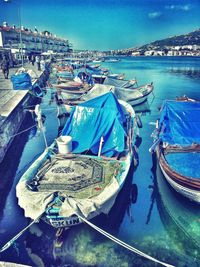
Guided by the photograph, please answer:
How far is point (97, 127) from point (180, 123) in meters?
5.58

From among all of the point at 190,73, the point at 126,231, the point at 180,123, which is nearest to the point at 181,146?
the point at 180,123

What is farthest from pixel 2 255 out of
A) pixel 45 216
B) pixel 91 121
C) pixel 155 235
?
pixel 91 121

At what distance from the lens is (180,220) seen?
40.3 ft

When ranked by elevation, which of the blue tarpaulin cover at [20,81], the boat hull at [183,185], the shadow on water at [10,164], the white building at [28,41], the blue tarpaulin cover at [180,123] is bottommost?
the shadow on water at [10,164]

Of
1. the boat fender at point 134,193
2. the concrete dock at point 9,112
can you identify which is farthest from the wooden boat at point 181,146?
the concrete dock at point 9,112

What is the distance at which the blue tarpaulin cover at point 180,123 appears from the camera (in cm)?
1548

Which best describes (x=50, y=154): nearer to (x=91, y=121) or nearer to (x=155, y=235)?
(x=91, y=121)

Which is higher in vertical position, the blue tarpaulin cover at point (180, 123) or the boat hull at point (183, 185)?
the blue tarpaulin cover at point (180, 123)

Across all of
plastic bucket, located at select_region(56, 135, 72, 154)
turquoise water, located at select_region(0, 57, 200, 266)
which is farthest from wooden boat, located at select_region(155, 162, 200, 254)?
plastic bucket, located at select_region(56, 135, 72, 154)

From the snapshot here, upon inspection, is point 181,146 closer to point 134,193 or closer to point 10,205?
point 134,193

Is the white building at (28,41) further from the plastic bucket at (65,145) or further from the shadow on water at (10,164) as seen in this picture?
the plastic bucket at (65,145)

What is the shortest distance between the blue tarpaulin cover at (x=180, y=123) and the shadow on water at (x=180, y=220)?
271cm

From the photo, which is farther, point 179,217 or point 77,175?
point 179,217

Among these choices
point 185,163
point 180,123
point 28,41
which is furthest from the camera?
point 28,41
